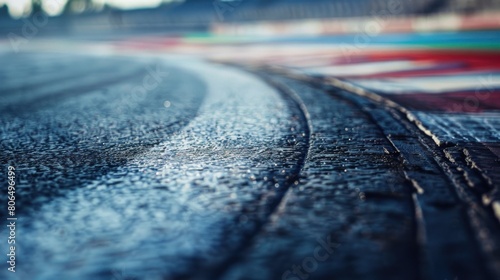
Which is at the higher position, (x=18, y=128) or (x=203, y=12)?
(x=203, y=12)

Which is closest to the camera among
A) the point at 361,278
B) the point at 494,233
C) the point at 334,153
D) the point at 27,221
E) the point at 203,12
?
the point at 361,278

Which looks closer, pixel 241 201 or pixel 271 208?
pixel 271 208

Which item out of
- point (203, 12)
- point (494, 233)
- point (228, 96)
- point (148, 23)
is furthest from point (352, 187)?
point (148, 23)

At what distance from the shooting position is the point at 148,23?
142ft

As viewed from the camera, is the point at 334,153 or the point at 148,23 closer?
the point at 334,153

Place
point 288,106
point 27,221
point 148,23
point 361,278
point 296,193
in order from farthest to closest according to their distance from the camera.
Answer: point 148,23, point 288,106, point 296,193, point 27,221, point 361,278

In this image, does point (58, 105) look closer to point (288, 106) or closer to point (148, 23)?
point (288, 106)

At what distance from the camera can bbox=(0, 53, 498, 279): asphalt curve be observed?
1.74 meters

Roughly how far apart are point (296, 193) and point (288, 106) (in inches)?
126

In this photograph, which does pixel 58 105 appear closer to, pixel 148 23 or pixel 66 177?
pixel 66 177

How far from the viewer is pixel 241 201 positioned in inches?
94.4

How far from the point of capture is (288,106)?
5645 millimetres

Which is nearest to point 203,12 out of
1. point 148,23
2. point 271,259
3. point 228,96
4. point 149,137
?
point 148,23

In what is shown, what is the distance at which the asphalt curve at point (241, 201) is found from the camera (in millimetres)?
1743
